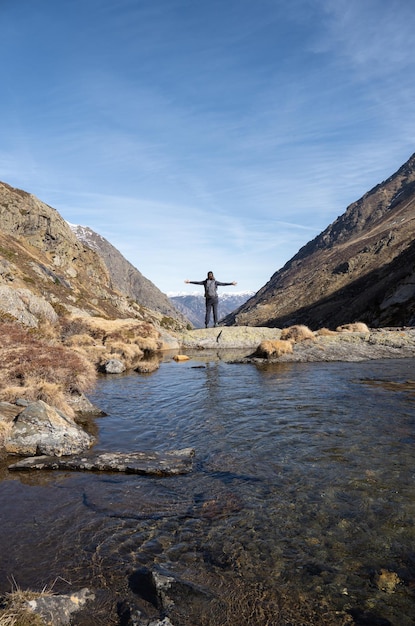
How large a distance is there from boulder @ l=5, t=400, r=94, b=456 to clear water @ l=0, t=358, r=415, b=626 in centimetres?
88

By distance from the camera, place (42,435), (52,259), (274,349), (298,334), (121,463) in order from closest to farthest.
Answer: (121,463)
(42,435)
(274,349)
(298,334)
(52,259)

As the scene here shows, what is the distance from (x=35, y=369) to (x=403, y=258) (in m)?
95.0

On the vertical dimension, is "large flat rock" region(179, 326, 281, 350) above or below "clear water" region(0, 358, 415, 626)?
above

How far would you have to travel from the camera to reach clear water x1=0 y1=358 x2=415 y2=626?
4.71m

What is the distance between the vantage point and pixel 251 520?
6312mm

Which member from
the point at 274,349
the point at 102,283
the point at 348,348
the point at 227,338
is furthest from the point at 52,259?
the point at 348,348

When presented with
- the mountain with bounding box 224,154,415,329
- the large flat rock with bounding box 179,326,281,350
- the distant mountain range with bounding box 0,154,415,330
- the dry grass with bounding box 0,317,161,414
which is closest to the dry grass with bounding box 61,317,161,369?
the dry grass with bounding box 0,317,161,414

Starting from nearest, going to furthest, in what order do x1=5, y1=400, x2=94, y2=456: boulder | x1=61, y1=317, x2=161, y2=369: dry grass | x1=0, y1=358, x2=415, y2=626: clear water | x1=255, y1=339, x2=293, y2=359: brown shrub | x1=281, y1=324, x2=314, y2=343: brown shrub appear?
x1=0, y1=358, x2=415, y2=626: clear water
x1=5, y1=400, x2=94, y2=456: boulder
x1=255, y1=339, x2=293, y2=359: brown shrub
x1=61, y1=317, x2=161, y2=369: dry grass
x1=281, y1=324, x2=314, y2=343: brown shrub

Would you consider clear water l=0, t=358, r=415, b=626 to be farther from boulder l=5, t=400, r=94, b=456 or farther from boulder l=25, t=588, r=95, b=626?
boulder l=5, t=400, r=94, b=456

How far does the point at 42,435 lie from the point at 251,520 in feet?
20.1

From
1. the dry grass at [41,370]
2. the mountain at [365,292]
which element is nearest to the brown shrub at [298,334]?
the dry grass at [41,370]

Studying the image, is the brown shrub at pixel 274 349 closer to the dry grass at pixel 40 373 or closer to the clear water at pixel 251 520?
the dry grass at pixel 40 373

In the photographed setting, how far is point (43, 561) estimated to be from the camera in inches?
211

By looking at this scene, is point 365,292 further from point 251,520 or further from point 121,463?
point 251,520
